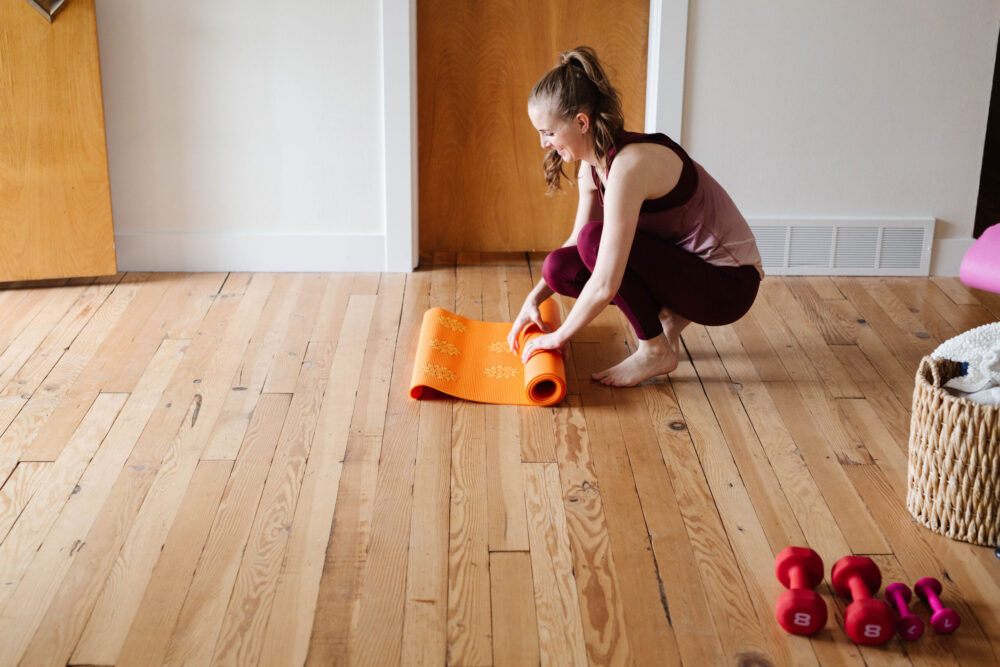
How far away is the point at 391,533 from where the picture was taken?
2057mm

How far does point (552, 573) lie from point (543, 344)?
2.67 ft

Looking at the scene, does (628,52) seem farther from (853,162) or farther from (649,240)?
(649,240)

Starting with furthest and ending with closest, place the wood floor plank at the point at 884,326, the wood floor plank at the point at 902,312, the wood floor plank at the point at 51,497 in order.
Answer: the wood floor plank at the point at 902,312 → the wood floor plank at the point at 884,326 → the wood floor plank at the point at 51,497

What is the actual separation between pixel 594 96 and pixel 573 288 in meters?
0.59

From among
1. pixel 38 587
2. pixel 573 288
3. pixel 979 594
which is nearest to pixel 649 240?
pixel 573 288

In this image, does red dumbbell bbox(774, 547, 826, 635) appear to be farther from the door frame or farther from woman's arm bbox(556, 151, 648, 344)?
the door frame

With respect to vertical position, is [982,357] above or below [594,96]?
below

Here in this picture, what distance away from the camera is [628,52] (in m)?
3.55

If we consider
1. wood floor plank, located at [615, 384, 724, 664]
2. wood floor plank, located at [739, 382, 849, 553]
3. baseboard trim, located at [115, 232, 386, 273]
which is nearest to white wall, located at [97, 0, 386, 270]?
baseboard trim, located at [115, 232, 386, 273]

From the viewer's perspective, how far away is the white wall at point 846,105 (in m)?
3.34

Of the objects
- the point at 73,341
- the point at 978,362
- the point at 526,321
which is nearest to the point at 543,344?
the point at 526,321

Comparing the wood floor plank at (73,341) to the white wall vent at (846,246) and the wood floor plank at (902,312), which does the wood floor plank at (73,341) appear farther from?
the wood floor plank at (902,312)

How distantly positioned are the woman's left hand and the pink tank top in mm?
354

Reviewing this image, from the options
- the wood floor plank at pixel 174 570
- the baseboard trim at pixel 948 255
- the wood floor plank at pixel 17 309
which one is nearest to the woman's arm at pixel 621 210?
the wood floor plank at pixel 174 570
